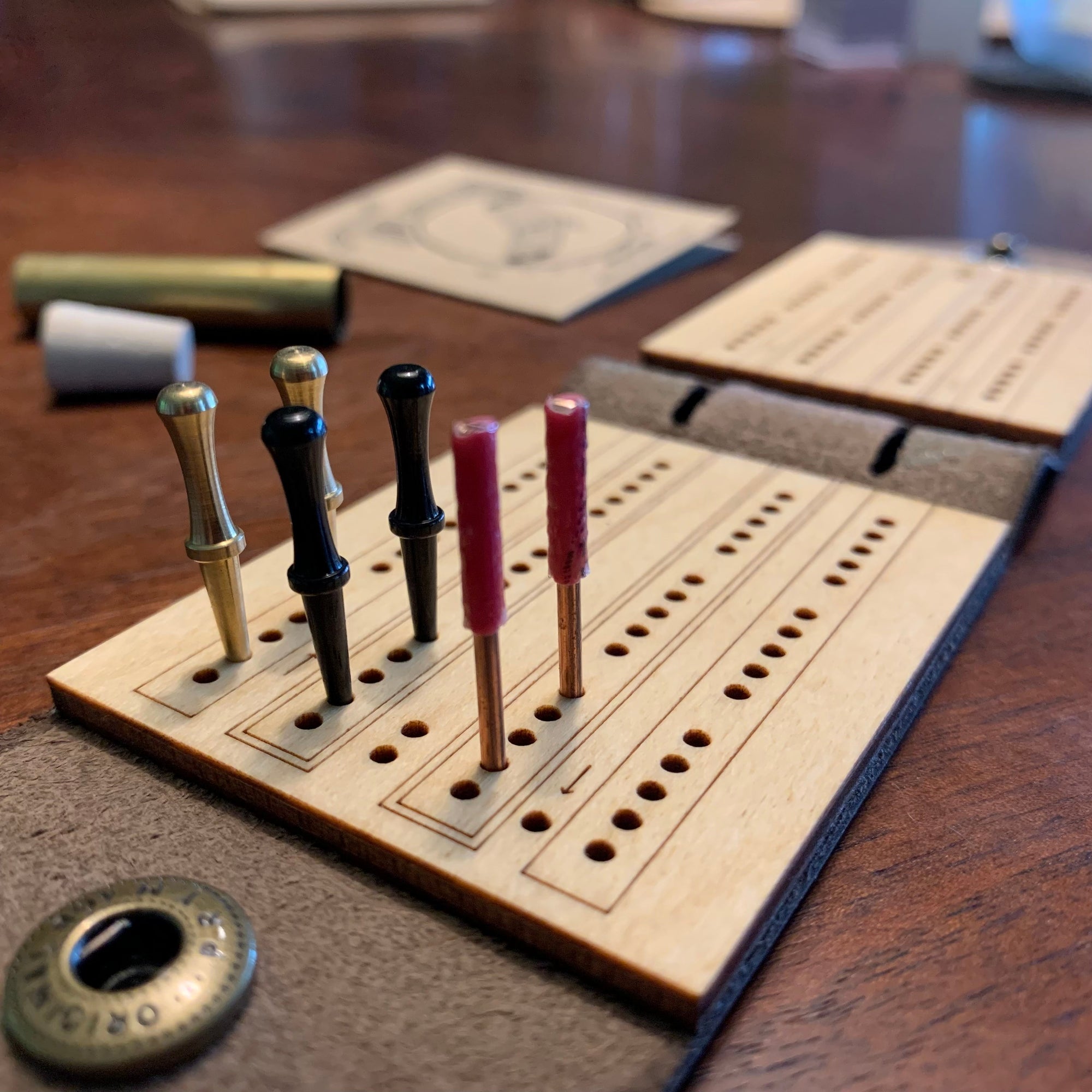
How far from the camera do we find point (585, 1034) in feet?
1.12

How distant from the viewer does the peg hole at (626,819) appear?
0.40m

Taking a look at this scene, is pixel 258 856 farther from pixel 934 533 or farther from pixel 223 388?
pixel 223 388

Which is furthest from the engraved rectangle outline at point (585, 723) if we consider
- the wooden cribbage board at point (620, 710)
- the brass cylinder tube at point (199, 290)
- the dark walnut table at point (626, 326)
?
the brass cylinder tube at point (199, 290)

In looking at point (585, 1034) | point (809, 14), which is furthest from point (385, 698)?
point (809, 14)

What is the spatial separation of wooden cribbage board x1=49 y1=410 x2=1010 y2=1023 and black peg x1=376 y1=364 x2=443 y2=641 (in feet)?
0.08

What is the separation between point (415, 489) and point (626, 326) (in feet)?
1.70

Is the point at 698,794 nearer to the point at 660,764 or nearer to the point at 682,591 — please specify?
the point at 660,764

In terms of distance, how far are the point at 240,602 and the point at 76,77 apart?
4.38 feet

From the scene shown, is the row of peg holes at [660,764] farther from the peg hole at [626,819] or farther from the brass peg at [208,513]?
the brass peg at [208,513]

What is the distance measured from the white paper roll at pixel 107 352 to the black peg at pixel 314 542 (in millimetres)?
425

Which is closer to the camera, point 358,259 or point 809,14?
point 358,259

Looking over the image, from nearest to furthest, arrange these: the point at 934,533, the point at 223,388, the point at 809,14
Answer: the point at 934,533 < the point at 223,388 < the point at 809,14

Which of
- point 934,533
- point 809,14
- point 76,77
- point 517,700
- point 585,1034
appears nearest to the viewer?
point 585,1034

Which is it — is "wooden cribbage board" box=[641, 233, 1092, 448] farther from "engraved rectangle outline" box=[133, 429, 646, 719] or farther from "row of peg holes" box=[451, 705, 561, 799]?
"row of peg holes" box=[451, 705, 561, 799]
